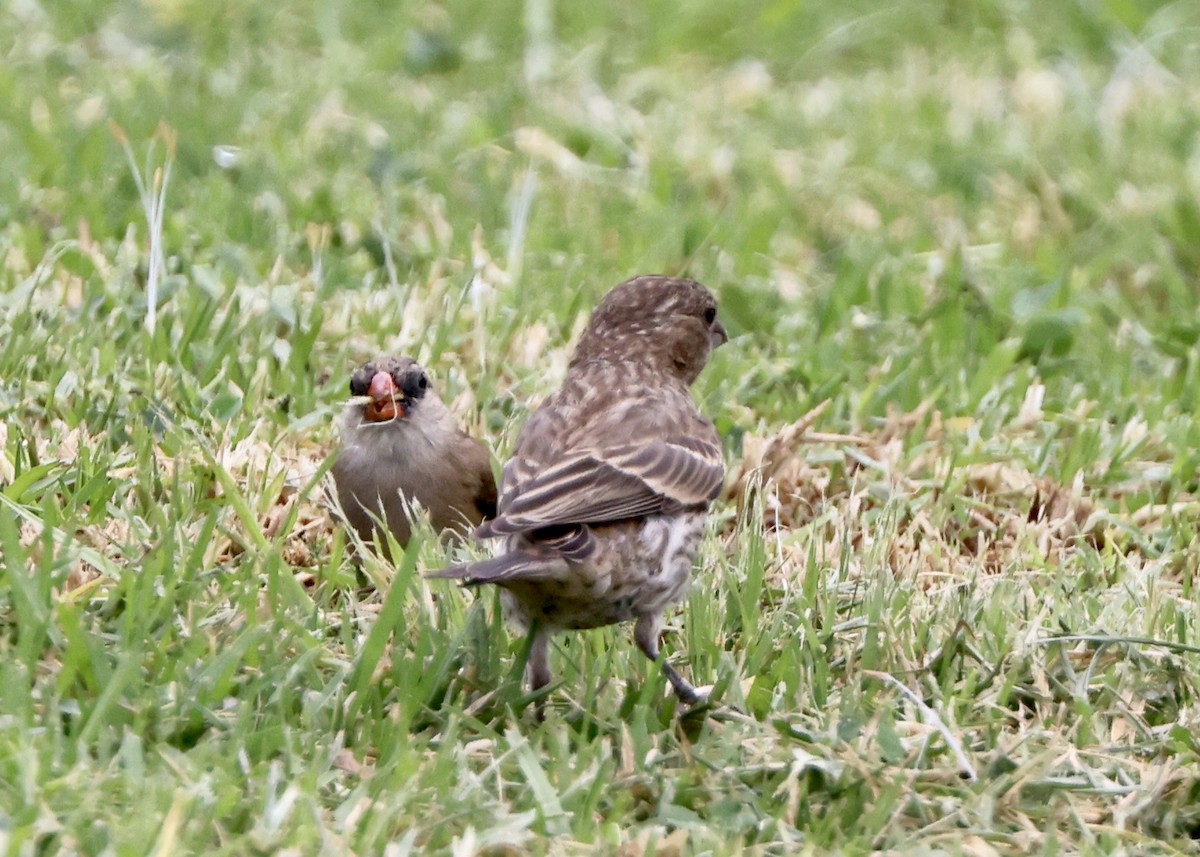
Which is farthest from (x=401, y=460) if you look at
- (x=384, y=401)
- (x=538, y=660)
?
(x=538, y=660)

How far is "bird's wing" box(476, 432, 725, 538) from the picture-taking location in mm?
4613

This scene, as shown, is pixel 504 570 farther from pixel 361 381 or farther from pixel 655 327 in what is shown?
pixel 655 327

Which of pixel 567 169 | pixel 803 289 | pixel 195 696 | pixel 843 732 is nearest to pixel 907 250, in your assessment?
pixel 803 289

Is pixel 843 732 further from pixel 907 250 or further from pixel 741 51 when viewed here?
pixel 741 51

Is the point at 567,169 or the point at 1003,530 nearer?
the point at 1003,530

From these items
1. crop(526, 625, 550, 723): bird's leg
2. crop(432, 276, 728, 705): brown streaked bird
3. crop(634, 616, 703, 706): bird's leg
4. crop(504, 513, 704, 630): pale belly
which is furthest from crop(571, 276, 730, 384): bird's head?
crop(526, 625, 550, 723): bird's leg

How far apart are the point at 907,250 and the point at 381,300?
2.39m

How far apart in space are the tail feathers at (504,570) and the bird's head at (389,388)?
119 cm

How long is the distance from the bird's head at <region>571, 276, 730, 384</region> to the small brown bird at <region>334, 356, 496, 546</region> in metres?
0.47

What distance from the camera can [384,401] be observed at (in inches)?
221

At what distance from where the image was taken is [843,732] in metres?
4.46

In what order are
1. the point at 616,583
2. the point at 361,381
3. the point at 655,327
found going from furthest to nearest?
1. the point at 655,327
2. the point at 361,381
3. the point at 616,583

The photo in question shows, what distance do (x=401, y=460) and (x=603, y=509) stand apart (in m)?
1.08

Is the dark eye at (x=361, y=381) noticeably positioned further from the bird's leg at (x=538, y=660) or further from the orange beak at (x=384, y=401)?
the bird's leg at (x=538, y=660)
